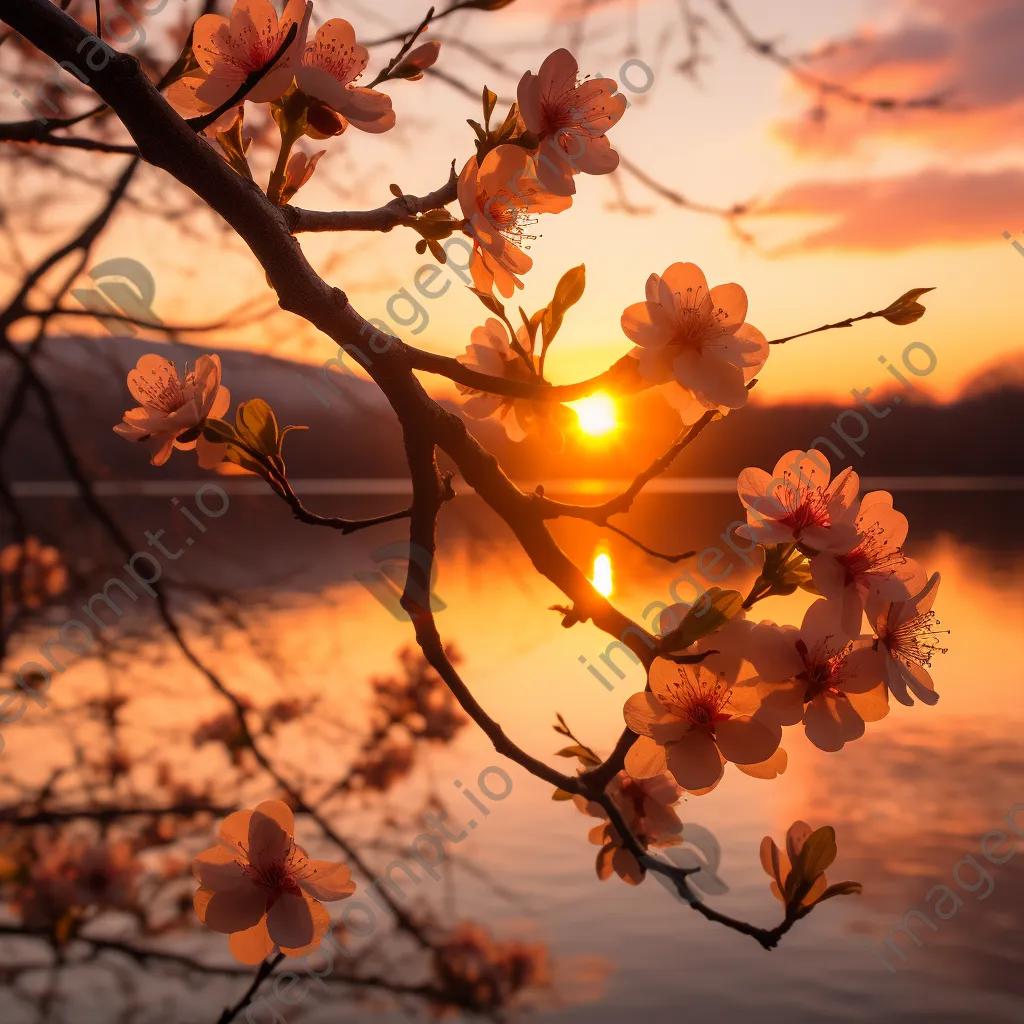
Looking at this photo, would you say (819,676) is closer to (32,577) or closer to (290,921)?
(290,921)

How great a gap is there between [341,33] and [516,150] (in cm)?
21

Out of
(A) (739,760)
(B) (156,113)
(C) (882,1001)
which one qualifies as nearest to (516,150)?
(B) (156,113)

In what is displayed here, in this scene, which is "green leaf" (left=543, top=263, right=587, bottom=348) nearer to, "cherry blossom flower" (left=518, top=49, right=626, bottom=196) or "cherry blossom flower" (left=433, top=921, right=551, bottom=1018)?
"cherry blossom flower" (left=518, top=49, right=626, bottom=196)

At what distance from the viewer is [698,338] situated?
90cm

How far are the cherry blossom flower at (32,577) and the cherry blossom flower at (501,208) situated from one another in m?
5.14

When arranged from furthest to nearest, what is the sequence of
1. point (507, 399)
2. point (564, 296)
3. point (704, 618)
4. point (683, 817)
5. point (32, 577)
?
point (32, 577) → point (683, 817) → point (507, 399) → point (564, 296) → point (704, 618)

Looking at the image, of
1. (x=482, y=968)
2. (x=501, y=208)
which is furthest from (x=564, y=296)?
(x=482, y=968)

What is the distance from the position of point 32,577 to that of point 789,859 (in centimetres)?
613

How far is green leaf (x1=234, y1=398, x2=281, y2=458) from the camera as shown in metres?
0.94

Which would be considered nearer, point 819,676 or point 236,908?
point 819,676

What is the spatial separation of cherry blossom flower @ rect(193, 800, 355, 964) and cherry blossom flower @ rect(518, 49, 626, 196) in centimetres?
70

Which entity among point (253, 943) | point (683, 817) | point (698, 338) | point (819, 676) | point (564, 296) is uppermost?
point (683, 817)

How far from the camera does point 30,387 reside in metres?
2.47

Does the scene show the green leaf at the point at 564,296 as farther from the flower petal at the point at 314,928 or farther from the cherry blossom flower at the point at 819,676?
the flower petal at the point at 314,928
